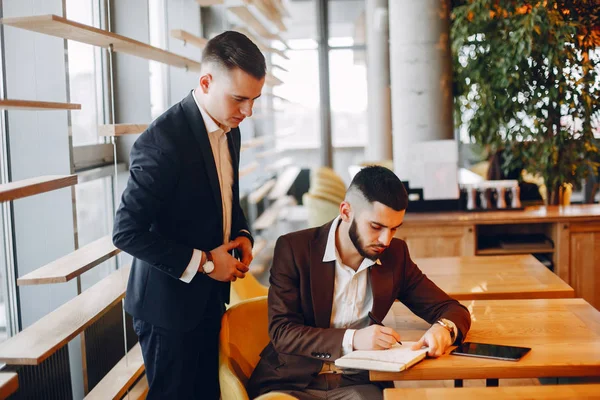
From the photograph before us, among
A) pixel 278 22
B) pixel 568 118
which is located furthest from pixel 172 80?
pixel 568 118

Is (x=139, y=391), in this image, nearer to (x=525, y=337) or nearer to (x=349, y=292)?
(x=349, y=292)

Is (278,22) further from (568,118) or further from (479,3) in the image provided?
(568,118)

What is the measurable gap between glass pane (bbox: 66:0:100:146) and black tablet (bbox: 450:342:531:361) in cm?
205

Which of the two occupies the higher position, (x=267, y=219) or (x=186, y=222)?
(x=186, y=222)

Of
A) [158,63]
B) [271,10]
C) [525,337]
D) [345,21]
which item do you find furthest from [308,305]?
[345,21]

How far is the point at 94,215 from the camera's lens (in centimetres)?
366

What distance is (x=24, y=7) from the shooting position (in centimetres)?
249

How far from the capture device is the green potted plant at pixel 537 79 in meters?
5.31

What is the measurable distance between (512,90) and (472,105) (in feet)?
1.89

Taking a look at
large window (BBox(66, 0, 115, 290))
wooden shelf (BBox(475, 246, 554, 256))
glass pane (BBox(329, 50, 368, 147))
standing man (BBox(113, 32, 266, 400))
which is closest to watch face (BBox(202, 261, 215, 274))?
standing man (BBox(113, 32, 266, 400))

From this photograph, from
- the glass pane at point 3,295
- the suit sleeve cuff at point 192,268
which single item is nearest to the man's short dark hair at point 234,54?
the suit sleeve cuff at point 192,268

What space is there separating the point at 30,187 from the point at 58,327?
619 millimetres

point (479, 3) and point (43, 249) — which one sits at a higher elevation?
point (479, 3)

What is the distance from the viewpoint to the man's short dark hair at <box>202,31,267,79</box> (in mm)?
2324
